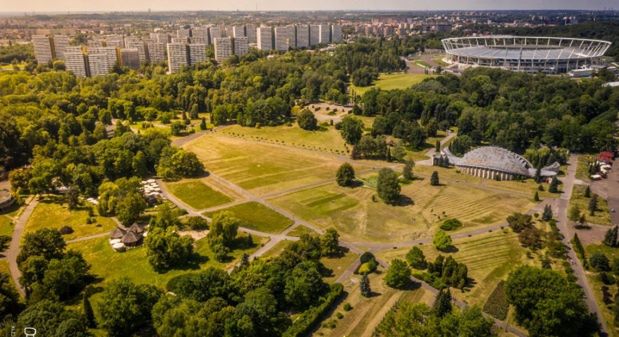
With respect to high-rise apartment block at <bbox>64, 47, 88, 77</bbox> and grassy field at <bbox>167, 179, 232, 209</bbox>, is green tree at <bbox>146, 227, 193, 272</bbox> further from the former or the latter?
high-rise apartment block at <bbox>64, 47, 88, 77</bbox>

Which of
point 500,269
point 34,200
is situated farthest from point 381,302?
point 34,200

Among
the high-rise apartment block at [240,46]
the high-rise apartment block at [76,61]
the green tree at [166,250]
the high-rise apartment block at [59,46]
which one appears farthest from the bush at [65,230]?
the high-rise apartment block at [240,46]

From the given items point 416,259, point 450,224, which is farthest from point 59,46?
point 416,259

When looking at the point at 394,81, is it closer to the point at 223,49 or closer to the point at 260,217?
the point at 223,49

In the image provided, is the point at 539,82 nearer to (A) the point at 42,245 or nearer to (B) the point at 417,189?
(B) the point at 417,189

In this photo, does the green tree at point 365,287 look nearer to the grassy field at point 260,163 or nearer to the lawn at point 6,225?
the grassy field at point 260,163
